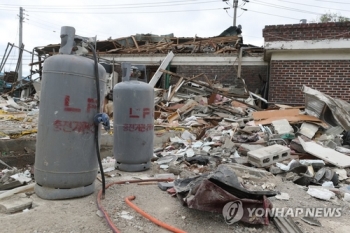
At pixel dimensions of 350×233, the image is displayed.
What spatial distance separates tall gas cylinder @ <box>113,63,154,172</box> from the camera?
4.79 metres

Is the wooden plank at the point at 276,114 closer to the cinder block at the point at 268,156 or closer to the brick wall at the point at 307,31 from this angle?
the cinder block at the point at 268,156

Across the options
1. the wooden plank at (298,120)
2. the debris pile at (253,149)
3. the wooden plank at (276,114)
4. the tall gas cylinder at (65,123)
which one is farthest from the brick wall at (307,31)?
the tall gas cylinder at (65,123)

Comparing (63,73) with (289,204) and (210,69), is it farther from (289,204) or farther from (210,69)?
(210,69)

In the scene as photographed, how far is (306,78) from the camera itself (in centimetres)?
915

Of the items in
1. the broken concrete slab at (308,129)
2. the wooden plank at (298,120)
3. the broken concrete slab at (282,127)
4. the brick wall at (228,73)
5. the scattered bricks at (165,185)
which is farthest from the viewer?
the brick wall at (228,73)

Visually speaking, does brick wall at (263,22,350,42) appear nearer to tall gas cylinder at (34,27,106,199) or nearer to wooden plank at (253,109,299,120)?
wooden plank at (253,109,299,120)

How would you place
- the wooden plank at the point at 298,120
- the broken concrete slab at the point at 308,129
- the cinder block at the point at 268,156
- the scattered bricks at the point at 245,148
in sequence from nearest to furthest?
the cinder block at the point at 268,156 → the scattered bricks at the point at 245,148 → the broken concrete slab at the point at 308,129 → the wooden plank at the point at 298,120

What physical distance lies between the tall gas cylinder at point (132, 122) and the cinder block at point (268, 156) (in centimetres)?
185

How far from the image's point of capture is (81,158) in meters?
3.38

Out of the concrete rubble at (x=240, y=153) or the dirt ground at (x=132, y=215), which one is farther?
the concrete rubble at (x=240, y=153)

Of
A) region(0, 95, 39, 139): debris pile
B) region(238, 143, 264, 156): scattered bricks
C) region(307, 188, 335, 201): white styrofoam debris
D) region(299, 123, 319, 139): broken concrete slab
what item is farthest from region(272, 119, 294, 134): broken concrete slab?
region(0, 95, 39, 139): debris pile

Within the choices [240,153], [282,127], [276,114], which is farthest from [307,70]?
[240,153]

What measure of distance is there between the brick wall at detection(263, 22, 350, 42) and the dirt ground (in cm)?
624

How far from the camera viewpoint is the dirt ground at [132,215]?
2.77 metres
